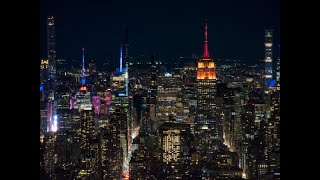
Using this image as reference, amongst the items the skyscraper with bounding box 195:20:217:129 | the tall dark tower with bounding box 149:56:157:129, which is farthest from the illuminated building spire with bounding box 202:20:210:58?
the tall dark tower with bounding box 149:56:157:129

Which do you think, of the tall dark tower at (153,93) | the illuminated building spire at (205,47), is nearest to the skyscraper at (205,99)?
the tall dark tower at (153,93)

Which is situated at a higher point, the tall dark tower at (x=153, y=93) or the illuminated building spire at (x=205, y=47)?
the illuminated building spire at (x=205, y=47)

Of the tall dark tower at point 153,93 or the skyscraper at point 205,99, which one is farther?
the skyscraper at point 205,99

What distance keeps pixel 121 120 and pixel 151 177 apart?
192 cm

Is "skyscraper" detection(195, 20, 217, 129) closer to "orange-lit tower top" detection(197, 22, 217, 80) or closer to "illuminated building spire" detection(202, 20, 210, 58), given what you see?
"orange-lit tower top" detection(197, 22, 217, 80)

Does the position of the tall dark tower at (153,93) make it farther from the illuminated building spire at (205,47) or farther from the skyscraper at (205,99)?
the illuminated building spire at (205,47)

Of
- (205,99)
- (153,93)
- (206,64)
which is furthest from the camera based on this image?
(153,93)

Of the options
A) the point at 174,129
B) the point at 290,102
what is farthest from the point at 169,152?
the point at 290,102

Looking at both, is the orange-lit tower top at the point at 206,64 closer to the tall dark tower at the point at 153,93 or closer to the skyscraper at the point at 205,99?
the skyscraper at the point at 205,99

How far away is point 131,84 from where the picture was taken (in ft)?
22.9

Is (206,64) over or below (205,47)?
below

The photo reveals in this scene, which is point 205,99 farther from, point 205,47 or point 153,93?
point 205,47

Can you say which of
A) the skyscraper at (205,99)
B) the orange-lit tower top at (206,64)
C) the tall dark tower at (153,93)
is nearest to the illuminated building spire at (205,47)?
the orange-lit tower top at (206,64)

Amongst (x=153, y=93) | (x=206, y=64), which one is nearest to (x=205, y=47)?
(x=206, y=64)
